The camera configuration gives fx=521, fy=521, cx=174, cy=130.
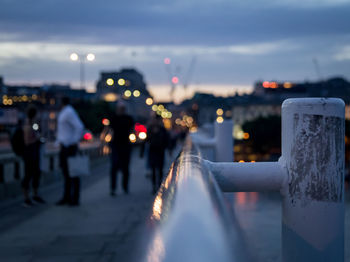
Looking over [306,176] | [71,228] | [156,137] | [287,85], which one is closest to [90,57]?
[156,137]

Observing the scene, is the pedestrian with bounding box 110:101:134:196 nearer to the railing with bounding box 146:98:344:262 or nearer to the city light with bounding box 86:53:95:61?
the railing with bounding box 146:98:344:262

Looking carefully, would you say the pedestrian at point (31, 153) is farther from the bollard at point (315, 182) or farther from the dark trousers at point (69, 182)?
the bollard at point (315, 182)

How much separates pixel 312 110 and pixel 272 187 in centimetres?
34

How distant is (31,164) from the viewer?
8836 millimetres

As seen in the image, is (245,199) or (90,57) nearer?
(245,199)

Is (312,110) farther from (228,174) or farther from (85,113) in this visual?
(85,113)

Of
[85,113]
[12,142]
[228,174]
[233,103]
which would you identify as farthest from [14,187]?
[233,103]

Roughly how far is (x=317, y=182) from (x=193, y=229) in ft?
3.67

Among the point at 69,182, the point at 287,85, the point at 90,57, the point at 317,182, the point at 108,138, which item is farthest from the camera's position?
the point at 287,85

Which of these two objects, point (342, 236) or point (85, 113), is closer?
point (342, 236)

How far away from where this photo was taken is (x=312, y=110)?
1.97 meters

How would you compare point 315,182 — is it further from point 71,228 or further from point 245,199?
point 71,228

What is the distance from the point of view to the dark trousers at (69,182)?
8.73 meters

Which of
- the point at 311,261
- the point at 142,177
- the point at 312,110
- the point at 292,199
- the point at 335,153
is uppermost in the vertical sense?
the point at 312,110
